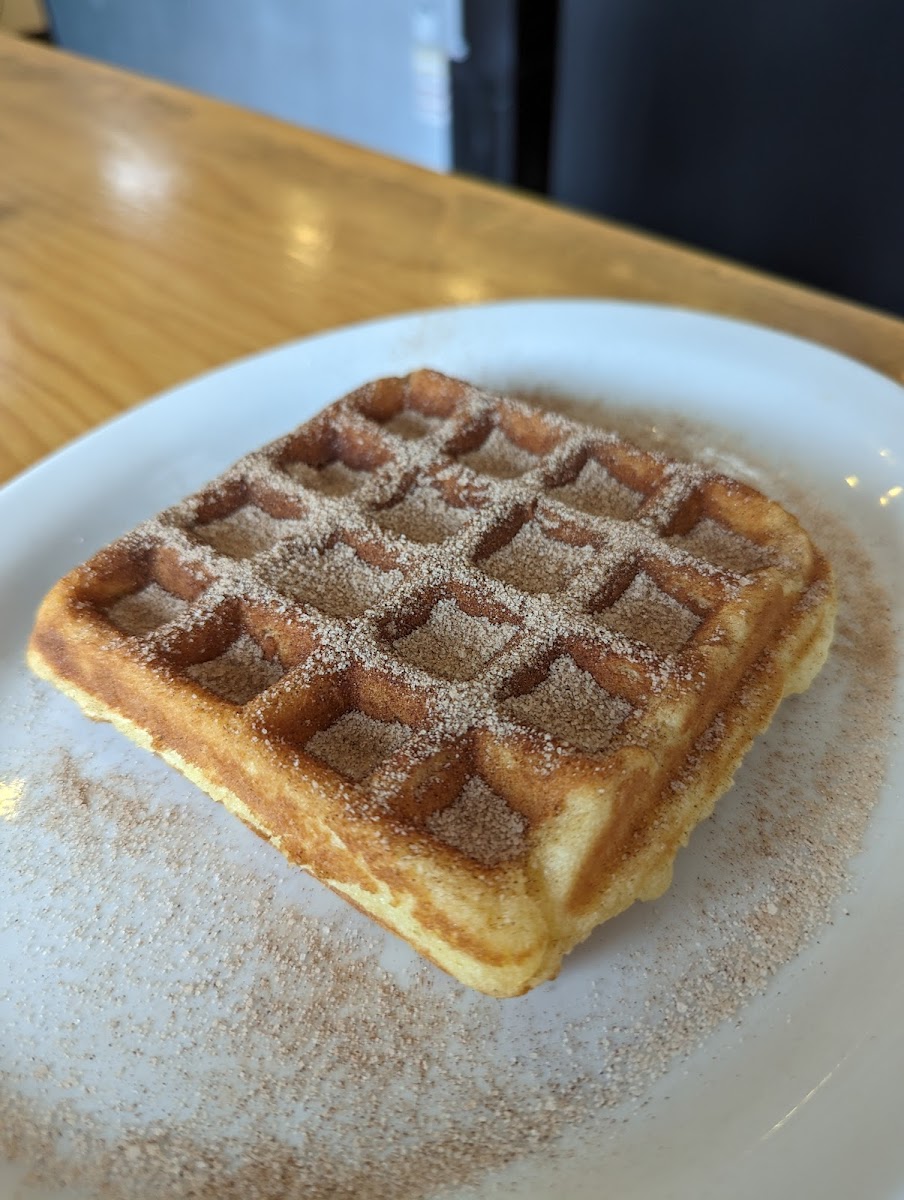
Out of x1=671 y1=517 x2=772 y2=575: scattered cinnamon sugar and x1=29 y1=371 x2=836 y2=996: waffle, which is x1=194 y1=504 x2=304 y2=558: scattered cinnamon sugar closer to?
x1=29 y1=371 x2=836 y2=996: waffle

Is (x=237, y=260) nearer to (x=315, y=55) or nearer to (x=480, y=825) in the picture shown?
(x=480, y=825)

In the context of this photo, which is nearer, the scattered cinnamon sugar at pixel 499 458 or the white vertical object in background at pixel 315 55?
the scattered cinnamon sugar at pixel 499 458

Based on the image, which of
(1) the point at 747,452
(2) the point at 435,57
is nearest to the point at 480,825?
(1) the point at 747,452

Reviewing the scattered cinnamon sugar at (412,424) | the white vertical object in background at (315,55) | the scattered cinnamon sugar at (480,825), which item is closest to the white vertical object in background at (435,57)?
the white vertical object in background at (315,55)

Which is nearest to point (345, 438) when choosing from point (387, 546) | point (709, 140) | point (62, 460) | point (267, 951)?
point (387, 546)

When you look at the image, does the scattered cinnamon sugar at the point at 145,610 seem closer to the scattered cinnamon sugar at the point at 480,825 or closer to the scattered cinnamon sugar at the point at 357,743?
the scattered cinnamon sugar at the point at 357,743

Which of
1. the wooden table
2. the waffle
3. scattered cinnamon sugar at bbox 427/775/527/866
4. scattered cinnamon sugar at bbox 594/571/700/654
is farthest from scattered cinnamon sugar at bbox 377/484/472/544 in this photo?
the wooden table
